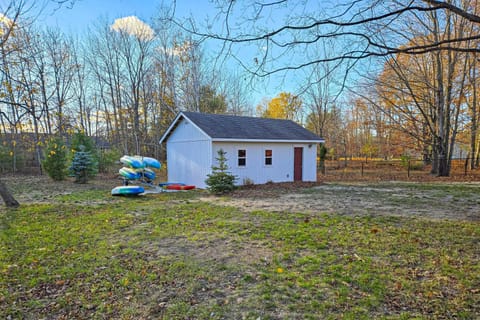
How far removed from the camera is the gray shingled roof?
12570 millimetres

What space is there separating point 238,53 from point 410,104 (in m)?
19.6

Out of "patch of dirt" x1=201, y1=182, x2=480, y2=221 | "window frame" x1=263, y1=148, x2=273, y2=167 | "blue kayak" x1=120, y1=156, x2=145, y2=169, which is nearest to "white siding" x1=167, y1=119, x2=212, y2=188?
"blue kayak" x1=120, y1=156, x2=145, y2=169

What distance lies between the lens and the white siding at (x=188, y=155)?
12.5 metres

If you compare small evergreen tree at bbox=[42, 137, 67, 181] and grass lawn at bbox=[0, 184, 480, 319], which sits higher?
small evergreen tree at bbox=[42, 137, 67, 181]

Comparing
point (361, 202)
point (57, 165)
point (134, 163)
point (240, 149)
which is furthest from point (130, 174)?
point (361, 202)

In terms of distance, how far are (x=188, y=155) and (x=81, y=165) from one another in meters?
5.71

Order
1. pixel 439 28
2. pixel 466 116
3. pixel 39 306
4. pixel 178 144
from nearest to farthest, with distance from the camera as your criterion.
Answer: pixel 39 306 → pixel 178 144 → pixel 439 28 → pixel 466 116

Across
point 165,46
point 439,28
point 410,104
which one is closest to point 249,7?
point 439,28

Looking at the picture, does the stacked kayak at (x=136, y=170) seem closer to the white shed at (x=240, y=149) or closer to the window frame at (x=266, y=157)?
the white shed at (x=240, y=149)

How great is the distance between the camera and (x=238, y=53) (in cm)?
428

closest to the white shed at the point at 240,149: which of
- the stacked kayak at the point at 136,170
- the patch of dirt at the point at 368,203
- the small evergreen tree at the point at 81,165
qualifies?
the stacked kayak at the point at 136,170

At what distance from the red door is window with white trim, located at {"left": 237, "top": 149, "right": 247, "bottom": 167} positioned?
294 centimetres

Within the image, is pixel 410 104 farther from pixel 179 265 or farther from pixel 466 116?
pixel 179 265

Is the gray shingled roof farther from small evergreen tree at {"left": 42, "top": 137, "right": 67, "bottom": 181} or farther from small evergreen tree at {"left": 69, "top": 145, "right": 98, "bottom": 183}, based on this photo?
small evergreen tree at {"left": 42, "top": 137, "right": 67, "bottom": 181}
